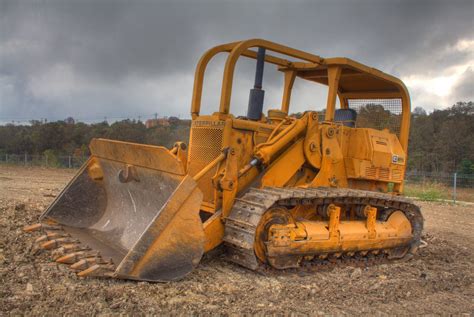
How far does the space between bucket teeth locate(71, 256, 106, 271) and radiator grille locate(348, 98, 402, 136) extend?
5.18 meters

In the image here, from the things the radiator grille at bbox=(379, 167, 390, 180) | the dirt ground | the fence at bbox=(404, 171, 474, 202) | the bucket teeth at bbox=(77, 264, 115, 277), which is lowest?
the dirt ground

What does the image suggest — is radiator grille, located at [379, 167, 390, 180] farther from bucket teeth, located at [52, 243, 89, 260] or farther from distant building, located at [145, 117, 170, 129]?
distant building, located at [145, 117, 170, 129]

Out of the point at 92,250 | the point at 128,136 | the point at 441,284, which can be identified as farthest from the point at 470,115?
the point at 92,250

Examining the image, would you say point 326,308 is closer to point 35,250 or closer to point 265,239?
point 265,239

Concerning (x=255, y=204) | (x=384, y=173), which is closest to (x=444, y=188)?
(x=384, y=173)

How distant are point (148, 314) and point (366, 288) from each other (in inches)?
104

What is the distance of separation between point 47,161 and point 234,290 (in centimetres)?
3241

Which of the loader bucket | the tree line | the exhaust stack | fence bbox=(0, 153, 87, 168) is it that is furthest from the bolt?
fence bbox=(0, 153, 87, 168)

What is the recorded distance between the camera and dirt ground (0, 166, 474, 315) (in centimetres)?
418

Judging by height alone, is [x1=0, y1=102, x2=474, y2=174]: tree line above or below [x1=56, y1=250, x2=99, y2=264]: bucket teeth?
above

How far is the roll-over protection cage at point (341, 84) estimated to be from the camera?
639 cm

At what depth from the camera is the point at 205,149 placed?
21.1 ft

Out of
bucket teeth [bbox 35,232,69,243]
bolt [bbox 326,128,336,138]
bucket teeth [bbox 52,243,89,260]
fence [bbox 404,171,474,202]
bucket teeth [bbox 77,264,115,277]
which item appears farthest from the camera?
fence [bbox 404,171,474,202]

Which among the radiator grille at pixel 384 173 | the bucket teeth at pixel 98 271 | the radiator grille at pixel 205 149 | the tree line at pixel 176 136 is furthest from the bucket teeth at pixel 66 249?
the tree line at pixel 176 136
